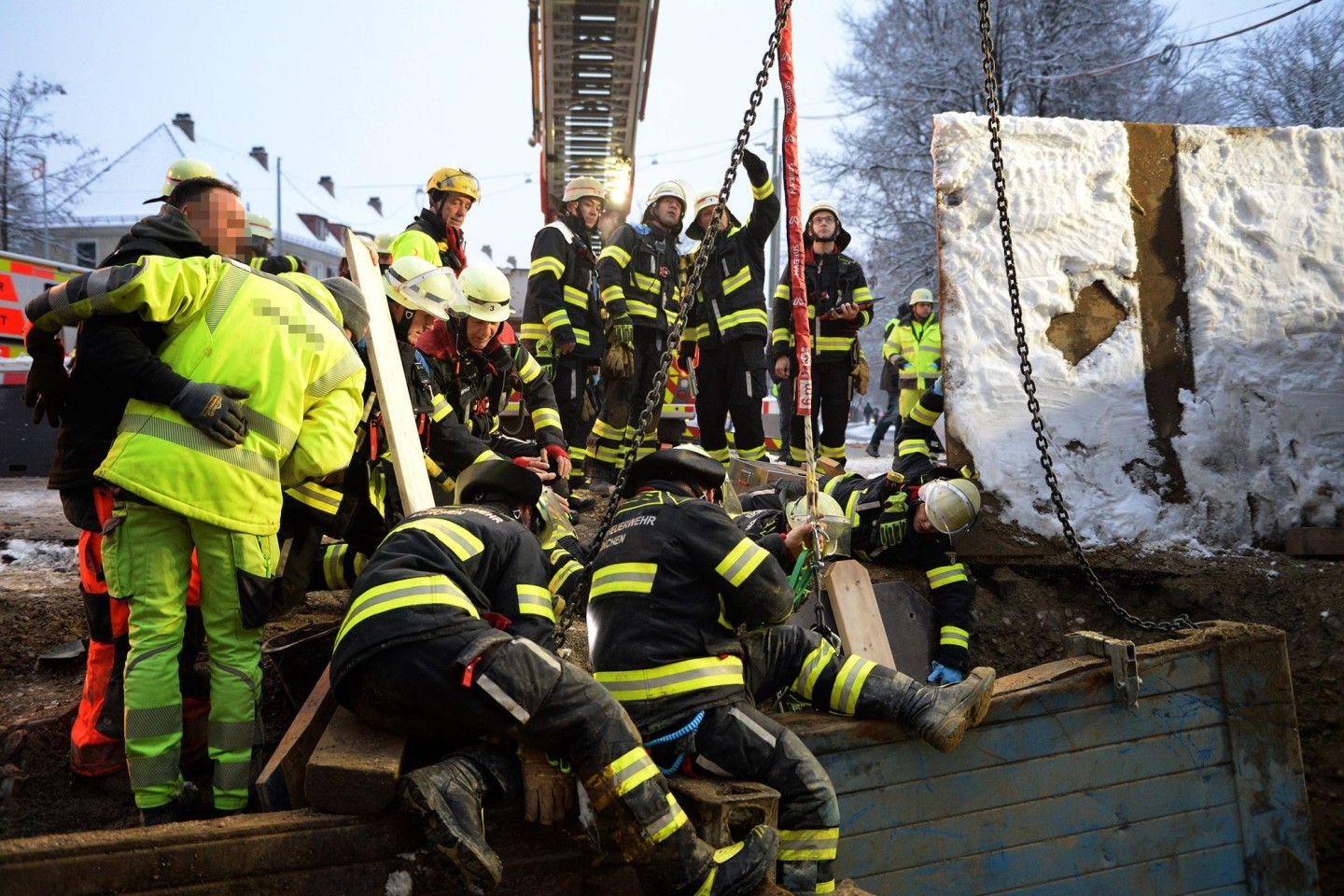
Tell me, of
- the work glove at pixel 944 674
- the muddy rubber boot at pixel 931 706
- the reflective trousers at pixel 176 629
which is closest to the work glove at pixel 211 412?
the reflective trousers at pixel 176 629

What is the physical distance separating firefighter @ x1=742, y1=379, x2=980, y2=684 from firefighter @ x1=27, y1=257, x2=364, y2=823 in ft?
8.39

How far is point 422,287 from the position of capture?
4.46 meters

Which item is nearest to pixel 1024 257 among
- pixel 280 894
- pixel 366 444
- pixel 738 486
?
pixel 738 486

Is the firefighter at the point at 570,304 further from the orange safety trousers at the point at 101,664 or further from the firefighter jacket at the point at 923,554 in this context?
the orange safety trousers at the point at 101,664

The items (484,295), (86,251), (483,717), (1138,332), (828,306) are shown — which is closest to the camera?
(483,717)

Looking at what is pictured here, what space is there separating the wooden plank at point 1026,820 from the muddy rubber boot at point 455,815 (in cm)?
161

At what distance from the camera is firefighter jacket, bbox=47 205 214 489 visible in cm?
285

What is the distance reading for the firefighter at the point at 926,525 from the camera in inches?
200

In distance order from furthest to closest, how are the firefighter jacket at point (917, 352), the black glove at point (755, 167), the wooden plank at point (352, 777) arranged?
the firefighter jacket at point (917, 352)
the black glove at point (755, 167)
the wooden plank at point (352, 777)

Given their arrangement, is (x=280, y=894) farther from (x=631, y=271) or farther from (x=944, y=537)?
(x=631, y=271)

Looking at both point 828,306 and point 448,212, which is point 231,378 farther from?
point 828,306

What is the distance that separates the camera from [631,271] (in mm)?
6945

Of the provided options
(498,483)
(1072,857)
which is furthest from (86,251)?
(1072,857)

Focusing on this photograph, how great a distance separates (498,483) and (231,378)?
880mm
